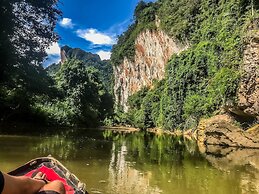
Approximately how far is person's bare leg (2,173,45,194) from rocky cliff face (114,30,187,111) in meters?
53.7

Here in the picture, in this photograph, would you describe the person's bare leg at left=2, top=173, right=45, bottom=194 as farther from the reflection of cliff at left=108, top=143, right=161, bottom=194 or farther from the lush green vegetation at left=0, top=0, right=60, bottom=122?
the lush green vegetation at left=0, top=0, right=60, bottom=122

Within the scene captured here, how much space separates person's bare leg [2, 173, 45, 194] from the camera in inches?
113

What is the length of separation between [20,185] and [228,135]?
20.1 meters

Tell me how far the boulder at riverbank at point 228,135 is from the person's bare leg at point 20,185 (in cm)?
1887

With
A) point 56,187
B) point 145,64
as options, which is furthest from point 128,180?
point 145,64

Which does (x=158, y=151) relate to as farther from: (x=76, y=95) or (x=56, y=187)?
(x=76, y=95)

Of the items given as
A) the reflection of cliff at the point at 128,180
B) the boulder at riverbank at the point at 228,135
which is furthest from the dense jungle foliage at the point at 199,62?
the reflection of cliff at the point at 128,180

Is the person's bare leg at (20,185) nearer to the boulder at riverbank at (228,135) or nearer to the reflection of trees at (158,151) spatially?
the reflection of trees at (158,151)

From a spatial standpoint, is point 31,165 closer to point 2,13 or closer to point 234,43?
point 2,13

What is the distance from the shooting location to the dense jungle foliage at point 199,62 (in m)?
29.5

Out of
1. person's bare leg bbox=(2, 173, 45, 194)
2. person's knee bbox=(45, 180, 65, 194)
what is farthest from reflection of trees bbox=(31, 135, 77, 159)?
person's bare leg bbox=(2, 173, 45, 194)

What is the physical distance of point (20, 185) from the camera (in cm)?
307

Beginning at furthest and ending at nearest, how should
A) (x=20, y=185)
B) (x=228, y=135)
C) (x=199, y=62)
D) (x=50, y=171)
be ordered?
(x=199, y=62) → (x=228, y=135) → (x=50, y=171) → (x=20, y=185)

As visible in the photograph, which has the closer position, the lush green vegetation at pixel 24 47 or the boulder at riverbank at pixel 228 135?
the lush green vegetation at pixel 24 47
